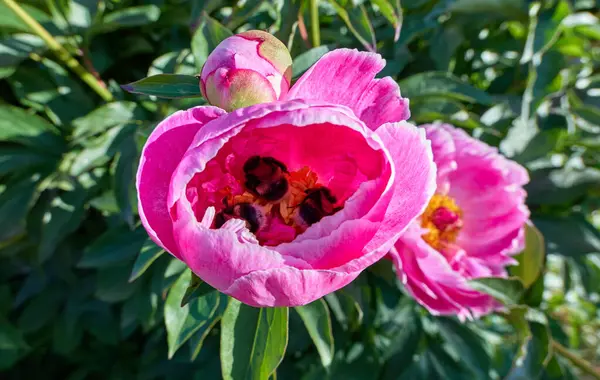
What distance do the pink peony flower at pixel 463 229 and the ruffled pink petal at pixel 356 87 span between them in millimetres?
222

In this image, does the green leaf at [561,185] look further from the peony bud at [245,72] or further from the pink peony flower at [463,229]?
the peony bud at [245,72]

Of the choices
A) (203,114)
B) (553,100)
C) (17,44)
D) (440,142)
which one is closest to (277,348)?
(203,114)

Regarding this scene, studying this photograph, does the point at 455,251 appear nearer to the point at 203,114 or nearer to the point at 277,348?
the point at 277,348

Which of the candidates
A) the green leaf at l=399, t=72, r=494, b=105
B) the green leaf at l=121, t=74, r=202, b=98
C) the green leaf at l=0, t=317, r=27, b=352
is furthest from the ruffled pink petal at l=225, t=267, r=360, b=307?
the green leaf at l=0, t=317, r=27, b=352

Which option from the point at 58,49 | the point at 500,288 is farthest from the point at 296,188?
the point at 58,49

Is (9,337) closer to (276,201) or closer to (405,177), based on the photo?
(276,201)

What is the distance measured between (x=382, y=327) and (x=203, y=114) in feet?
2.52

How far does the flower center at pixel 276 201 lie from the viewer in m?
0.71

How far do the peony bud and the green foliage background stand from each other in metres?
0.19

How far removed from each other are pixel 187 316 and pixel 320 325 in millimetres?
171

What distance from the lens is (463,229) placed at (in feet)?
3.56

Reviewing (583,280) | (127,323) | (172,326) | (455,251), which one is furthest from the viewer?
(583,280)

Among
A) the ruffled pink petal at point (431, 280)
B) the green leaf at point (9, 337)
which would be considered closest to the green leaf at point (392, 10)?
the ruffled pink petal at point (431, 280)

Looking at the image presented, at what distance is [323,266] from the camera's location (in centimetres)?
59
